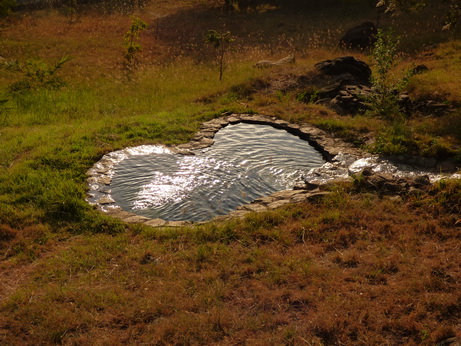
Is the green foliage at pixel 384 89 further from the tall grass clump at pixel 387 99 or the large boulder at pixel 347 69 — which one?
the large boulder at pixel 347 69

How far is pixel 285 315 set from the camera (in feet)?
13.7

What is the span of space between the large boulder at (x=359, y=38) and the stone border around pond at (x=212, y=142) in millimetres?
8792

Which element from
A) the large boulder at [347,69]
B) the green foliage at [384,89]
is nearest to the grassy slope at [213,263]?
the green foliage at [384,89]

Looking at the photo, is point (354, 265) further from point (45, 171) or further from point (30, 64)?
point (30, 64)

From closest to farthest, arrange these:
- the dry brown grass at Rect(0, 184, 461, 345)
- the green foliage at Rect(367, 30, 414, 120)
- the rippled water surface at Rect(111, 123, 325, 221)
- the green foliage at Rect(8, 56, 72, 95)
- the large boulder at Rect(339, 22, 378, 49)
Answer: the dry brown grass at Rect(0, 184, 461, 345) → the rippled water surface at Rect(111, 123, 325, 221) → the green foliage at Rect(367, 30, 414, 120) → the green foliage at Rect(8, 56, 72, 95) → the large boulder at Rect(339, 22, 378, 49)

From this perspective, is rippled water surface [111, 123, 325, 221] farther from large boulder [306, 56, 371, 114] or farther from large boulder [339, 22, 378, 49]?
large boulder [339, 22, 378, 49]

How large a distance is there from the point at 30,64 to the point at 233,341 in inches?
500

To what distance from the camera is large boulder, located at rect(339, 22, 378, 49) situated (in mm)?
17016

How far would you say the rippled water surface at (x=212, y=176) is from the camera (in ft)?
21.5

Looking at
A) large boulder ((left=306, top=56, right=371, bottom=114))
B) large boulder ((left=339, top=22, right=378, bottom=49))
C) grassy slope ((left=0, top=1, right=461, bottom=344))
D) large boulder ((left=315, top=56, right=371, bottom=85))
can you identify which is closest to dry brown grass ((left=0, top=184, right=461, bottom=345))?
grassy slope ((left=0, top=1, right=461, bottom=344))

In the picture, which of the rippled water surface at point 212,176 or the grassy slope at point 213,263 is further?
the rippled water surface at point 212,176

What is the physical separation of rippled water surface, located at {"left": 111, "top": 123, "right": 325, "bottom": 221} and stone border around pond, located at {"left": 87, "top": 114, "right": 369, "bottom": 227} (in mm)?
172

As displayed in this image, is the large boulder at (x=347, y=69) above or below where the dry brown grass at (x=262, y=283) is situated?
above

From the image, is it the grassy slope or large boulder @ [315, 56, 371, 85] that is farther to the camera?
large boulder @ [315, 56, 371, 85]
